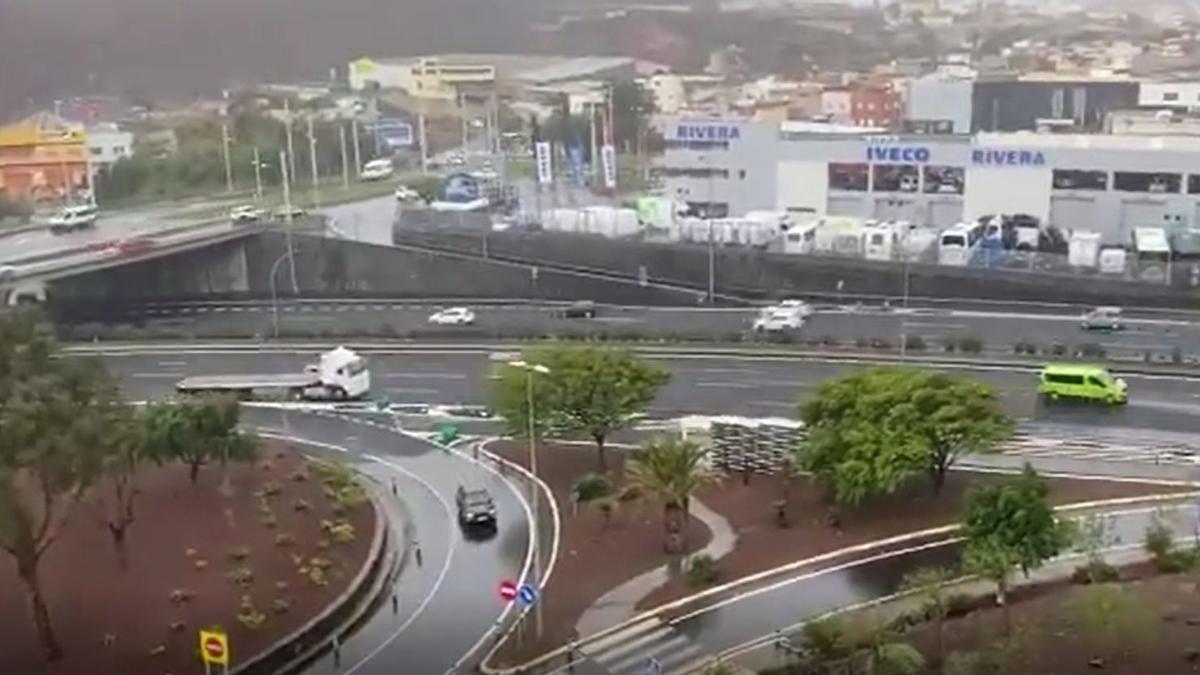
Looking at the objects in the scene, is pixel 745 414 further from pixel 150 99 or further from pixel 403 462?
pixel 150 99

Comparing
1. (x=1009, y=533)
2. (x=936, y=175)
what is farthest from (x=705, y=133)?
(x=1009, y=533)

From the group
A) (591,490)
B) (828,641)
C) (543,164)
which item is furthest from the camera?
(543,164)

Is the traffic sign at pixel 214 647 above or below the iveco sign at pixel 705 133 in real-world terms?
below

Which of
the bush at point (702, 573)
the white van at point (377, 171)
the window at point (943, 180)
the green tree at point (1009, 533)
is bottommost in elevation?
the bush at point (702, 573)

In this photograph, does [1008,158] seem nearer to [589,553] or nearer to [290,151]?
[589,553]

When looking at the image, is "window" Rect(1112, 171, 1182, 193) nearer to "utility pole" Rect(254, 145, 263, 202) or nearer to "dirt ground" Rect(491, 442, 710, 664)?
"dirt ground" Rect(491, 442, 710, 664)

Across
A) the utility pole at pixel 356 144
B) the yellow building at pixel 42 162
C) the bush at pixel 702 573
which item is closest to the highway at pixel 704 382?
the bush at pixel 702 573

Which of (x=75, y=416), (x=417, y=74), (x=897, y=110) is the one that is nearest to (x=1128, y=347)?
(x=75, y=416)

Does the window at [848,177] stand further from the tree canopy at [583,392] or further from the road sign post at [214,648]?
the road sign post at [214,648]
